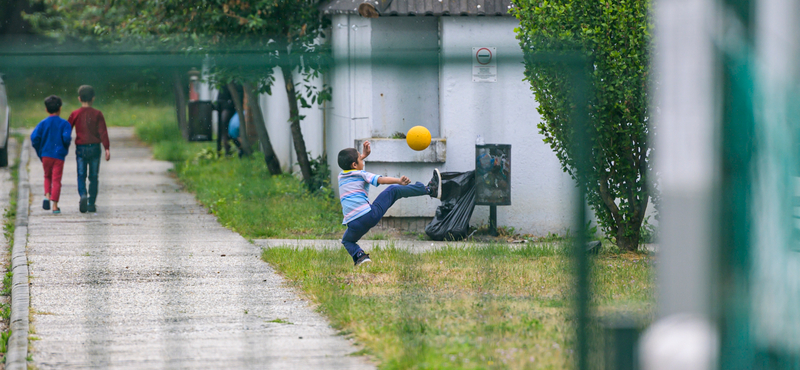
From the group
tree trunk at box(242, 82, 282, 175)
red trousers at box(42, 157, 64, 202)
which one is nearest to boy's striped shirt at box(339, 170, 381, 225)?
tree trunk at box(242, 82, 282, 175)

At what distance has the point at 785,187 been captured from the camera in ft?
6.68

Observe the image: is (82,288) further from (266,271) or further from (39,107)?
(39,107)

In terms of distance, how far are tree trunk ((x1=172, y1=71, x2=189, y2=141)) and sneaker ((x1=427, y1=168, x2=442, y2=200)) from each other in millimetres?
952

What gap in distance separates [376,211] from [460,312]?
2838 mm

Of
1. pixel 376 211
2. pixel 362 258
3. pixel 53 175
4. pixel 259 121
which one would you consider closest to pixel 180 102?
pixel 376 211

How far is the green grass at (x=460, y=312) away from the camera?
2814mm

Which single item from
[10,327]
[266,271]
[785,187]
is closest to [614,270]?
[266,271]

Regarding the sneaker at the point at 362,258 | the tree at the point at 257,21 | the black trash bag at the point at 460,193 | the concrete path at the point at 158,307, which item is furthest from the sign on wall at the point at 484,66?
the tree at the point at 257,21

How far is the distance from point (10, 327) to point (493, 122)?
387 centimetres

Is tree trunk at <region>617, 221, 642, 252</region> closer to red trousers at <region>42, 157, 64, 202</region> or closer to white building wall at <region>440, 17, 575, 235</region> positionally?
white building wall at <region>440, 17, 575, 235</region>

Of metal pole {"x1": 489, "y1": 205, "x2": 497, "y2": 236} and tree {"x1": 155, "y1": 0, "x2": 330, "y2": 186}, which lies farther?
tree {"x1": 155, "y1": 0, "x2": 330, "y2": 186}

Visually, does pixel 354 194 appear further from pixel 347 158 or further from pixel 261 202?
pixel 261 202

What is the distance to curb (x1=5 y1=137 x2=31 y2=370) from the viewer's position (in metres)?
4.38

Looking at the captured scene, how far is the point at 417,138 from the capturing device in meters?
2.52
